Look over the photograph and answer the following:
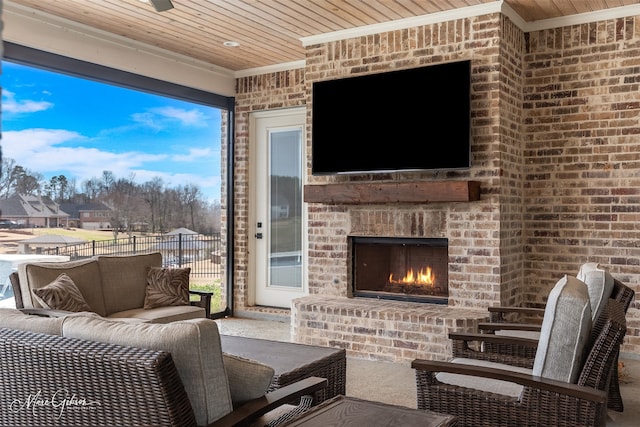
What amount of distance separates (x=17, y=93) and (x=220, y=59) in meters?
2.14

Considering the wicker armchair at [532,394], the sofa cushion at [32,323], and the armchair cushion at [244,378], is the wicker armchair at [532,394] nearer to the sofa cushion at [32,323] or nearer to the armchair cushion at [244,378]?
the armchair cushion at [244,378]

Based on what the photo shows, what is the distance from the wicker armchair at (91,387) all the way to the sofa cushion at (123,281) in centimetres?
276

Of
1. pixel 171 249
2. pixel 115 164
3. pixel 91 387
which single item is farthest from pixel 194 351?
pixel 171 249

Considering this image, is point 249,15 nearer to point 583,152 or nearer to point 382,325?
point 382,325

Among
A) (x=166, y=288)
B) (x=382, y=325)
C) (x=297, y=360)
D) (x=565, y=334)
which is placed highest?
(x=565, y=334)

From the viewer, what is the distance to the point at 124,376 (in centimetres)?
164

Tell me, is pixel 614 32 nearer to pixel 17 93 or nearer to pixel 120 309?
pixel 120 309

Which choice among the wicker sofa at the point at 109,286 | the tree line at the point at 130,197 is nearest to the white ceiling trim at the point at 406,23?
the tree line at the point at 130,197

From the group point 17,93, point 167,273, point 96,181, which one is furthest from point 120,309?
point 17,93

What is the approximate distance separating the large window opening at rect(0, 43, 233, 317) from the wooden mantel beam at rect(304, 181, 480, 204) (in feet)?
6.28

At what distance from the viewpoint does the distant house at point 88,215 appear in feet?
17.9

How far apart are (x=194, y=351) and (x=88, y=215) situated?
14.3ft

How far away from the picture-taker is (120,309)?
474 centimetres

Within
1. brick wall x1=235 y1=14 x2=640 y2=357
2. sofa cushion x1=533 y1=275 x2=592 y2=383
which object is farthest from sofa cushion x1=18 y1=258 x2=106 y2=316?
sofa cushion x1=533 y1=275 x2=592 y2=383
